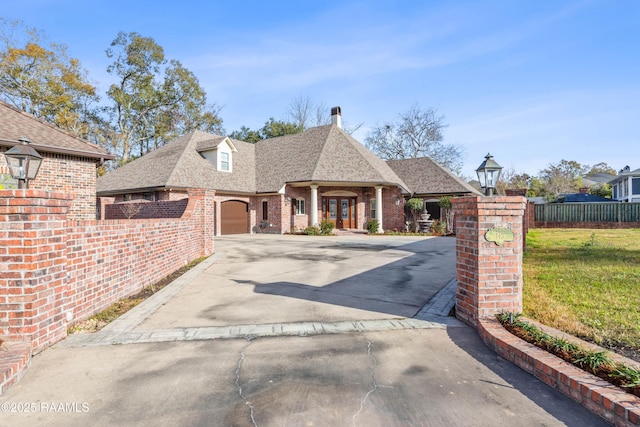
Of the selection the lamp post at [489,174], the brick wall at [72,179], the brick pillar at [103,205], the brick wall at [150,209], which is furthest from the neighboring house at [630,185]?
the brick pillar at [103,205]

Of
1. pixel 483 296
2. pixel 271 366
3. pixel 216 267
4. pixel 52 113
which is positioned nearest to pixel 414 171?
pixel 216 267

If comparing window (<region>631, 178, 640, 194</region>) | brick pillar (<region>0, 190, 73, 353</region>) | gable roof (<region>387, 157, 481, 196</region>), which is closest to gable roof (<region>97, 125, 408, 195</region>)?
gable roof (<region>387, 157, 481, 196</region>)

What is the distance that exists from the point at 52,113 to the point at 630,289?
1493 inches

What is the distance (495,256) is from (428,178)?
22.0 metres

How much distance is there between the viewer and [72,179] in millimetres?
13109

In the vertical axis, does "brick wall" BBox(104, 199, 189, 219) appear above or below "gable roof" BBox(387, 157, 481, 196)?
below

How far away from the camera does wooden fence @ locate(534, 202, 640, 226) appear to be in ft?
80.8

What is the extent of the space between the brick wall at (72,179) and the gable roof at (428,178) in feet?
64.9

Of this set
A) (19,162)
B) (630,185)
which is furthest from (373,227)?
(630,185)

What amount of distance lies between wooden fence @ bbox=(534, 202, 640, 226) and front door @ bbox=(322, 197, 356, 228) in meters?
15.0

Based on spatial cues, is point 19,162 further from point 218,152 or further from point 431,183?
point 431,183

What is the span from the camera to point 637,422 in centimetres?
222

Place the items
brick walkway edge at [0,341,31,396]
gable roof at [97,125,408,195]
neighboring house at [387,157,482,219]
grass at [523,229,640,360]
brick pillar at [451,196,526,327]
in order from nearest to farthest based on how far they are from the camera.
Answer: brick walkway edge at [0,341,31,396] → grass at [523,229,640,360] → brick pillar at [451,196,526,327] → gable roof at [97,125,408,195] → neighboring house at [387,157,482,219]

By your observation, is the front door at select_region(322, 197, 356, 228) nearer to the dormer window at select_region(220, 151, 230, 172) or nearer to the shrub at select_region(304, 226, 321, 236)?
the shrub at select_region(304, 226, 321, 236)
